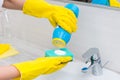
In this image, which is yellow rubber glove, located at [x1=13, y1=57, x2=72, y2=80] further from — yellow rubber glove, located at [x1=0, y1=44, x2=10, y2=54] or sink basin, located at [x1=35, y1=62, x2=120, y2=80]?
yellow rubber glove, located at [x1=0, y1=44, x2=10, y2=54]

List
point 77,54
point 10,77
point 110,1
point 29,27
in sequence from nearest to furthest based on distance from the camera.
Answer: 1. point 10,77
2. point 110,1
3. point 77,54
4. point 29,27

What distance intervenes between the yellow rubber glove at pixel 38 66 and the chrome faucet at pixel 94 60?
11cm

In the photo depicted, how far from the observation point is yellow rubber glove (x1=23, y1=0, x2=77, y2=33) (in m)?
0.84

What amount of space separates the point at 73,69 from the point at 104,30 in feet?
0.69

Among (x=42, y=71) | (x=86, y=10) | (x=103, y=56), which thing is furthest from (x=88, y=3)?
(x=42, y=71)

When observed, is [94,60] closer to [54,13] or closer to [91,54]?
[91,54]

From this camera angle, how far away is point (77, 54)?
102 cm

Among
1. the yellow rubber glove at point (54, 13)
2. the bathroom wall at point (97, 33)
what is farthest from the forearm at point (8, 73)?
the bathroom wall at point (97, 33)

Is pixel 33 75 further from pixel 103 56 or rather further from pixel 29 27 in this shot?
pixel 29 27

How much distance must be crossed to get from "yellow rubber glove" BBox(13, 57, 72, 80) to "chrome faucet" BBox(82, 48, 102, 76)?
4.2 inches

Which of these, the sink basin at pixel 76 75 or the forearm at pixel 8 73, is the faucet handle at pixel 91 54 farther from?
the forearm at pixel 8 73

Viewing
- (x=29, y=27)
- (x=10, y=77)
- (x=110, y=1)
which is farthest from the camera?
(x=29, y=27)

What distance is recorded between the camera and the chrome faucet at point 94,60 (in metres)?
0.85

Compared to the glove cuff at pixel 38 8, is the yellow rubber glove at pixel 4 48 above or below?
below
